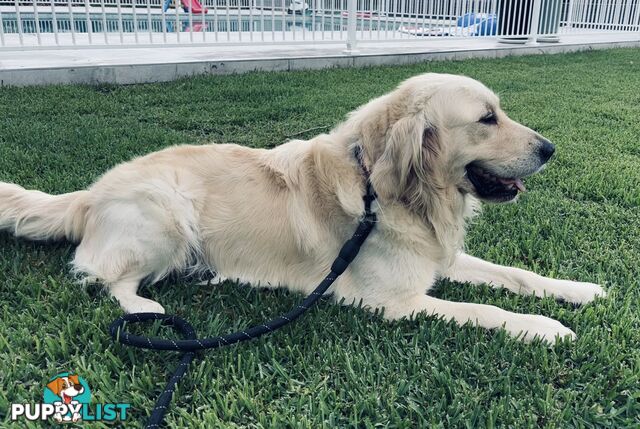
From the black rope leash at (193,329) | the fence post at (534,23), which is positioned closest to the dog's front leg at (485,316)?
the black rope leash at (193,329)

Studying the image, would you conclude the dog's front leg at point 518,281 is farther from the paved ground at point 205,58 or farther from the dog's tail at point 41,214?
the paved ground at point 205,58

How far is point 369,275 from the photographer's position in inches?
99.2

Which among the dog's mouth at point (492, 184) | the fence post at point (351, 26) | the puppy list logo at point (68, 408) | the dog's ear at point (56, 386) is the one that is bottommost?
the puppy list logo at point (68, 408)

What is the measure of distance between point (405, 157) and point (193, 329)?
1.20 meters

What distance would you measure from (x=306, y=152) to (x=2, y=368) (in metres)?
1.64

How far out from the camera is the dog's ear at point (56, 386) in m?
1.91

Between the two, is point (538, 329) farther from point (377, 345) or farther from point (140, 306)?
point (140, 306)

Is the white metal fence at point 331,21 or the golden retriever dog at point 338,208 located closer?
the golden retriever dog at point 338,208

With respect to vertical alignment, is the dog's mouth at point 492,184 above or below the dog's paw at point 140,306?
above

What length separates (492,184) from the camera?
258 cm

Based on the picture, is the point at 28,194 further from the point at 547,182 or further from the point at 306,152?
the point at 547,182

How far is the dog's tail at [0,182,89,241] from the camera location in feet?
9.54

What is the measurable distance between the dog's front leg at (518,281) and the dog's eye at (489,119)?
72 centimetres

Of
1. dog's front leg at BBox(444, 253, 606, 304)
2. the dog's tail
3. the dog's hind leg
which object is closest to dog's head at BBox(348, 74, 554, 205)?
dog's front leg at BBox(444, 253, 606, 304)
